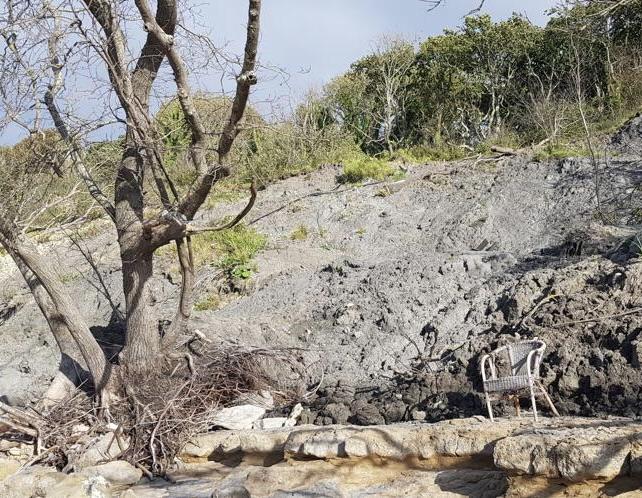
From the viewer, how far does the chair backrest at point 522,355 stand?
618cm

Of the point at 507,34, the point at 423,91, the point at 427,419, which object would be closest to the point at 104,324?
the point at 427,419

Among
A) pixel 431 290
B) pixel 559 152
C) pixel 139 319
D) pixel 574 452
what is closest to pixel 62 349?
pixel 139 319

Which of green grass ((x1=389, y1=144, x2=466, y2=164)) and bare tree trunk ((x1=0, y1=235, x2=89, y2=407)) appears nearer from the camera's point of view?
bare tree trunk ((x1=0, y1=235, x2=89, y2=407))

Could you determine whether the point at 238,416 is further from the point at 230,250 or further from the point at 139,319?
the point at 230,250

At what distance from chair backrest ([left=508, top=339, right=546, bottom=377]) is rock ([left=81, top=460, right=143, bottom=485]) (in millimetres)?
3372

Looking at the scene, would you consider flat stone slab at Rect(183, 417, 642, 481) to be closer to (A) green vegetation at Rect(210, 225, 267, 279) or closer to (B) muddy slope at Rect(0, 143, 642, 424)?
(B) muddy slope at Rect(0, 143, 642, 424)

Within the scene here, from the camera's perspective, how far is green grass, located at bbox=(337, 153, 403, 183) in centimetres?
1438

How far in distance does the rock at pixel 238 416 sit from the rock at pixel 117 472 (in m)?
0.88

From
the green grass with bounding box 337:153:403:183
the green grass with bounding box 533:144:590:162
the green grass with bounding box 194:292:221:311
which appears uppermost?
the green grass with bounding box 337:153:403:183

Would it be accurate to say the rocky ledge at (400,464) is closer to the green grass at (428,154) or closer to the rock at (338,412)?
the rock at (338,412)

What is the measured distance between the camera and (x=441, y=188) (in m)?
13.3

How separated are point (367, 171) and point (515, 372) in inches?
334

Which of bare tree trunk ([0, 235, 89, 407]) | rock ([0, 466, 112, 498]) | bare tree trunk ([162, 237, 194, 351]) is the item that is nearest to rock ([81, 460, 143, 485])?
rock ([0, 466, 112, 498])

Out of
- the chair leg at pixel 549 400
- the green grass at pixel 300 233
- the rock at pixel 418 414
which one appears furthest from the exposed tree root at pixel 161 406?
the green grass at pixel 300 233
